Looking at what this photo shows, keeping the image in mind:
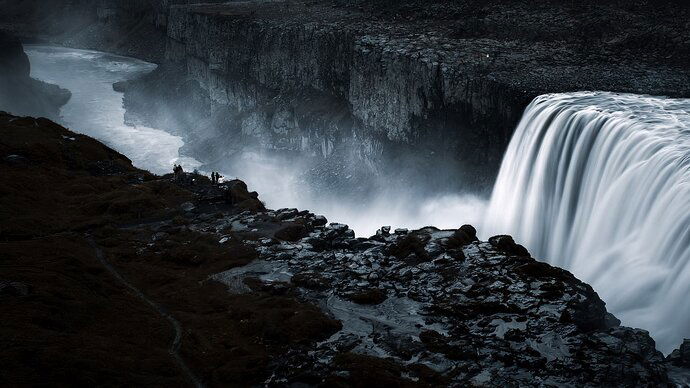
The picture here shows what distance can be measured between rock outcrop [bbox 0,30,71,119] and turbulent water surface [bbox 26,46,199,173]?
283cm

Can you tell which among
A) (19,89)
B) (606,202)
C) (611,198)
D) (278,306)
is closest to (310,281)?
(278,306)

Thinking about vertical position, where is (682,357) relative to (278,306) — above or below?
above

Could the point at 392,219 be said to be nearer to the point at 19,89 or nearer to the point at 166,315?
the point at 166,315

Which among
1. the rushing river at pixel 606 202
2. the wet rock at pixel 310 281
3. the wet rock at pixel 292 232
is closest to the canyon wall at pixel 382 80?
the rushing river at pixel 606 202

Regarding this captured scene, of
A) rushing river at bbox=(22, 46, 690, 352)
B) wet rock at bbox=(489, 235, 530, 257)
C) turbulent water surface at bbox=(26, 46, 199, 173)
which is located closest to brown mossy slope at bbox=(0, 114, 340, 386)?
wet rock at bbox=(489, 235, 530, 257)

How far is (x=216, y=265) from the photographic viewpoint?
3341 centimetres

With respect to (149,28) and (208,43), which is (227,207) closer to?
(208,43)

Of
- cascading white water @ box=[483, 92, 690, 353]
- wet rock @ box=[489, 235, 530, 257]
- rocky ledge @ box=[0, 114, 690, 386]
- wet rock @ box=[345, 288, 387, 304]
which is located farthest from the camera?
wet rock @ box=[489, 235, 530, 257]

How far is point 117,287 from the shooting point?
29406 millimetres

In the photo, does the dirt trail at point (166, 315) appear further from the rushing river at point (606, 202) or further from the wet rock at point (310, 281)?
the rushing river at point (606, 202)

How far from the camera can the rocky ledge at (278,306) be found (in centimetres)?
2297

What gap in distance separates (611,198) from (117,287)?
2560 centimetres

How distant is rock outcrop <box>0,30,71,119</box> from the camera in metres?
98.2

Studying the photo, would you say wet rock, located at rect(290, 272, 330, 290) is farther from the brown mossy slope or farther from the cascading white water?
the cascading white water
